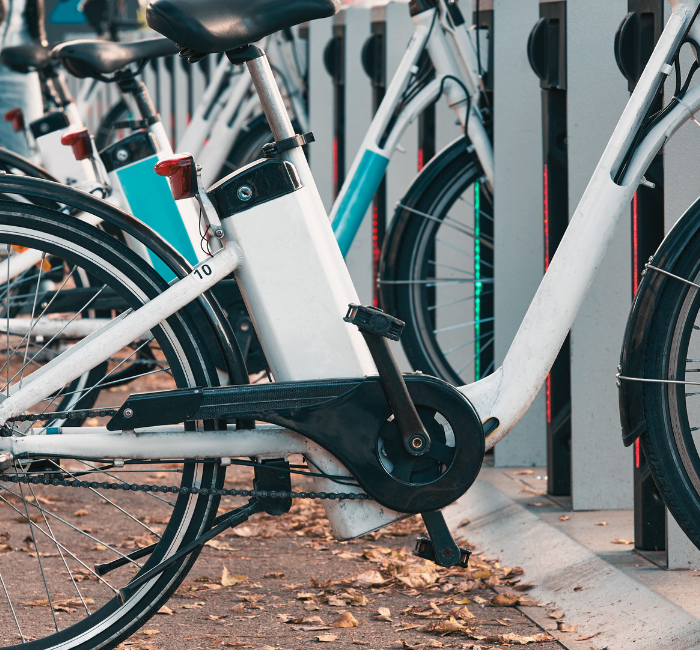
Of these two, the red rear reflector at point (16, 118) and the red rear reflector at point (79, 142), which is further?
the red rear reflector at point (16, 118)

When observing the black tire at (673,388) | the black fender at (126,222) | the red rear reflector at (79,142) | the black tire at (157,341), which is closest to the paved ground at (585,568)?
the black tire at (673,388)

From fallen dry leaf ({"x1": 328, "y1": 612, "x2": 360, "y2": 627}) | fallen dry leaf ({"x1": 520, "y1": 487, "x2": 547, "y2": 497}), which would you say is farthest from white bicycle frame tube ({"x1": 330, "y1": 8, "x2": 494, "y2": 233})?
fallen dry leaf ({"x1": 328, "y1": 612, "x2": 360, "y2": 627})

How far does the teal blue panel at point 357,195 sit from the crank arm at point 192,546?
1717 mm

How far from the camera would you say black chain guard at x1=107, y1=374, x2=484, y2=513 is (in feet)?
6.52

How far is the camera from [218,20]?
1.93 metres

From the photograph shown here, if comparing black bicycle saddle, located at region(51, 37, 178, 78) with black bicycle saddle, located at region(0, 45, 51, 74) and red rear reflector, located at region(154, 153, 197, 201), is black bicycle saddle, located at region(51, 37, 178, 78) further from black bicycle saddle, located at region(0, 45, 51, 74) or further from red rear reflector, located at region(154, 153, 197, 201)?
red rear reflector, located at region(154, 153, 197, 201)

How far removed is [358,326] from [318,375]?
0.16m

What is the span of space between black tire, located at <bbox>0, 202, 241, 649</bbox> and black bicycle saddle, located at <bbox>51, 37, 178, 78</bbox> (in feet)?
5.37

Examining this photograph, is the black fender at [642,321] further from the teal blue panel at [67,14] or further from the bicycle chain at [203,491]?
the teal blue panel at [67,14]

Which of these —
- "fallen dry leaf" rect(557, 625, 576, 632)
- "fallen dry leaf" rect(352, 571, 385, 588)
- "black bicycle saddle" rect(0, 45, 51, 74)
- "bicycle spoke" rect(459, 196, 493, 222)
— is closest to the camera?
"fallen dry leaf" rect(557, 625, 576, 632)

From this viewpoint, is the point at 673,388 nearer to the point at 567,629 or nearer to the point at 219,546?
the point at 567,629

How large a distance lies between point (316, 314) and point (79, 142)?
171cm

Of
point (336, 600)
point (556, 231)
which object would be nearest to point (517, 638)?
point (336, 600)

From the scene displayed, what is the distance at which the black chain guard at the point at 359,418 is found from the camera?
1.99 metres
